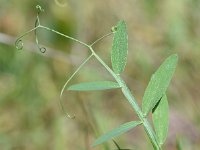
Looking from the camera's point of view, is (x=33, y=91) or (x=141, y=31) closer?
(x=33, y=91)

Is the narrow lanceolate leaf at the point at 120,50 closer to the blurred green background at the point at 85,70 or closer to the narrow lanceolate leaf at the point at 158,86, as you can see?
the narrow lanceolate leaf at the point at 158,86

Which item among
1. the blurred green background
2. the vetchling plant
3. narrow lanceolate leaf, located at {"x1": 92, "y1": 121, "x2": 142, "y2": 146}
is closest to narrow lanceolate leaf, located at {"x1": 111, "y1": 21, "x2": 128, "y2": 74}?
the vetchling plant

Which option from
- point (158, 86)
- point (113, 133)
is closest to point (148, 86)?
point (158, 86)

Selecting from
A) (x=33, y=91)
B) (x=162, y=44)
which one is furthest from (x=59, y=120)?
(x=162, y=44)

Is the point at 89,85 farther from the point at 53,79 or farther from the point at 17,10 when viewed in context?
the point at 17,10

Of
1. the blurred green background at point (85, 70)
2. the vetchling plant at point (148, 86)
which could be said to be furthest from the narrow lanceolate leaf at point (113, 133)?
the blurred green background at point (85, 70)
